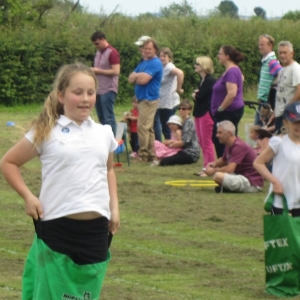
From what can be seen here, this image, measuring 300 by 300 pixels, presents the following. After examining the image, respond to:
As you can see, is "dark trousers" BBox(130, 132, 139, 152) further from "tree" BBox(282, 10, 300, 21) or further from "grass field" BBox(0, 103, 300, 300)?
"tree" BBox(282, 10, 300, 21)

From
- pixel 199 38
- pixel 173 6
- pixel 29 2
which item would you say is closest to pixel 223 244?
pixel 199 38

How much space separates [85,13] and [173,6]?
351 inches

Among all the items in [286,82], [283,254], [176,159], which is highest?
[286,82]

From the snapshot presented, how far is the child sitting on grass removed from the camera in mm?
14570

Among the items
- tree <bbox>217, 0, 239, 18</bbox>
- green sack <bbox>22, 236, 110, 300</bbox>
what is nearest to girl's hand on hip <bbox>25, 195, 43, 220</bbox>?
green sack <bbox>22, 236, 110, 300</bbox>

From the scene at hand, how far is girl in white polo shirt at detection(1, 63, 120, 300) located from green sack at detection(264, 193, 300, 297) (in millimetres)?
2069

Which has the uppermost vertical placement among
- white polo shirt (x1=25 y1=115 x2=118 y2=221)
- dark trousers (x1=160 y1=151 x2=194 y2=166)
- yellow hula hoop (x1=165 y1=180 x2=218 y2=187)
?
white polo shirt (x1=25 y1=115 x2=118 y2=221)

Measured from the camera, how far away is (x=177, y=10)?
45.9 meters

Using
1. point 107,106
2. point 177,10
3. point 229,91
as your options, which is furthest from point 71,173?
point 177,10

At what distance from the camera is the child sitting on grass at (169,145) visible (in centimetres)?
1457

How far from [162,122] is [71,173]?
11358 mm

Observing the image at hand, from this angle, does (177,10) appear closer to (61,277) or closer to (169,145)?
(169,145)

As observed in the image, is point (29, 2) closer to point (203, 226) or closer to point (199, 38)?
point (199, 38)

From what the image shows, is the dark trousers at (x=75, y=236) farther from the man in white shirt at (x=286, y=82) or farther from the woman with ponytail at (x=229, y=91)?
the woman with ponytail at (x=229, y=91)
